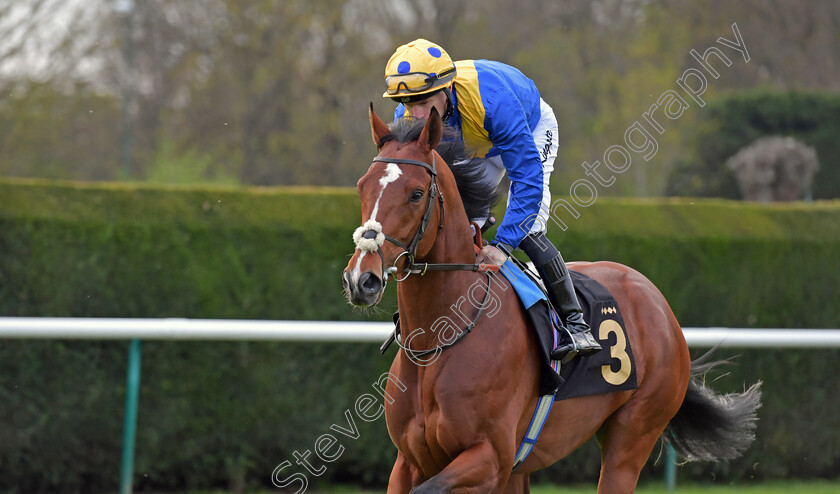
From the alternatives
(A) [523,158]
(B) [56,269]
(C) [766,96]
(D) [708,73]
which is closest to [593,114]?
(D) [708,73]

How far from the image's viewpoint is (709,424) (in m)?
4.12

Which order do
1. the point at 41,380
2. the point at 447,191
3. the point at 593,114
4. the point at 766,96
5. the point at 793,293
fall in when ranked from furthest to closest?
the point at 593,114 → the point at 766,96 → the point at 793,293 → the point at 41,380 → the point at 447,191

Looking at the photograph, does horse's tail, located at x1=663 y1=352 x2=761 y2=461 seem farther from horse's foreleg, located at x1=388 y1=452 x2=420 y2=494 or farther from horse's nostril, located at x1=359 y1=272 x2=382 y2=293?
horse's nostril, located at x1=359 y1=272 x2=382 y2=293

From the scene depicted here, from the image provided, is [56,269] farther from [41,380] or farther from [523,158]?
[523,158]

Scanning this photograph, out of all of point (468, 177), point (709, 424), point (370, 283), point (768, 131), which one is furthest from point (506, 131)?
point (768, 131)

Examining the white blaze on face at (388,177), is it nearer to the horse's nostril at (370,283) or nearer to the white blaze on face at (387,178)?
the white blaze on face at (387,178)

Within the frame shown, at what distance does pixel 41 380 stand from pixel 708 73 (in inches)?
500

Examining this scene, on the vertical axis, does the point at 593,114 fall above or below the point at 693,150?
above

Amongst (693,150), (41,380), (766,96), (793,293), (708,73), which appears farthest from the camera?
(708,73)

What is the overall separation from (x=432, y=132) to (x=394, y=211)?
33 centimetres

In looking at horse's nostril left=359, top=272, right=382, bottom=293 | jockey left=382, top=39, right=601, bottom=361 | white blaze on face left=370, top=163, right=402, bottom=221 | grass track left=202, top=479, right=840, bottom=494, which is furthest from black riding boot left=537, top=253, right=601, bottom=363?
grass track left=202, top=479, right=840, bottom=494

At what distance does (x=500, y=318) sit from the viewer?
306 cm

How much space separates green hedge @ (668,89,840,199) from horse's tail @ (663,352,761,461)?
770cm

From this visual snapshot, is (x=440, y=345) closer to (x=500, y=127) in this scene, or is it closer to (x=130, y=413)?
(x=500, y=127)
